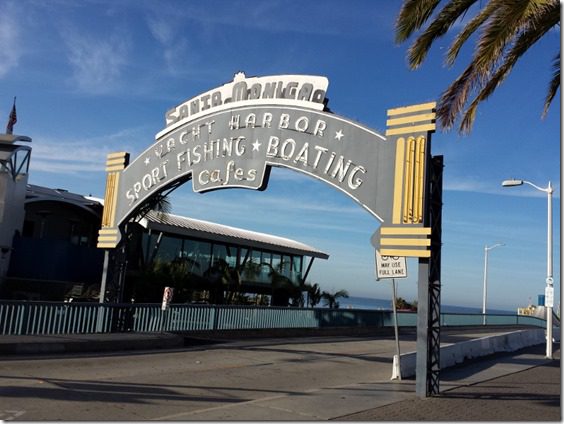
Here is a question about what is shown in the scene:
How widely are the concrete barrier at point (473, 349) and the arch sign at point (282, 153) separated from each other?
3185 mm

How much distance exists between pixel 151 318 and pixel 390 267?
833 centimetres

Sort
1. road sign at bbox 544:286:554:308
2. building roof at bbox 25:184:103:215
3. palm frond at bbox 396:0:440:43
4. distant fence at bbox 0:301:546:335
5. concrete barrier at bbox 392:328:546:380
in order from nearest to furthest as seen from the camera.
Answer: palm frond at bbox 396:0:440:43
concrete barrier at bbox 392:328:546:380
distant fence at bbox 0:301:546:335
road sign at bbox 544:286:554:308
building roof at bbox 25:184:103:215

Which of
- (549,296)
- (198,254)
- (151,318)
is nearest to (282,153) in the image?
(151,318)

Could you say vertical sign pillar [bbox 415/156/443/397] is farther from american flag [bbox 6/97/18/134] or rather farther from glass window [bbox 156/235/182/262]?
american flag [bbox 6/97/18/134]

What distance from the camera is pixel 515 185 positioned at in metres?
22.1

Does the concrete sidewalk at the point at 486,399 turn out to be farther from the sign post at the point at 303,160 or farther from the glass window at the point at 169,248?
the glass window at the point at 169,248

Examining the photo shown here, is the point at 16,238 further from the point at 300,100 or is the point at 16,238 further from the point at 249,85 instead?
the point at 300,100

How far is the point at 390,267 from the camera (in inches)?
492

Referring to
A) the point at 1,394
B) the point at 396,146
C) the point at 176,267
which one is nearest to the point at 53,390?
the point at 1,394

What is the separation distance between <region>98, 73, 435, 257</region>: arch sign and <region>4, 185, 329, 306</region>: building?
86.9 inches

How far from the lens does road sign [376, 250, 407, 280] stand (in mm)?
12277

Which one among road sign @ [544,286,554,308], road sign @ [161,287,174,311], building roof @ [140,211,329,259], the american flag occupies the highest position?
the american flag

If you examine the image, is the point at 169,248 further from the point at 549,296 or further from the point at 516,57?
the point at 516,57

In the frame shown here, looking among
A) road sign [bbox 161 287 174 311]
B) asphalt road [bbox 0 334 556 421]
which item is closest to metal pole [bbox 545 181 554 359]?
asphalt road [bbox 0 334 556 421]
